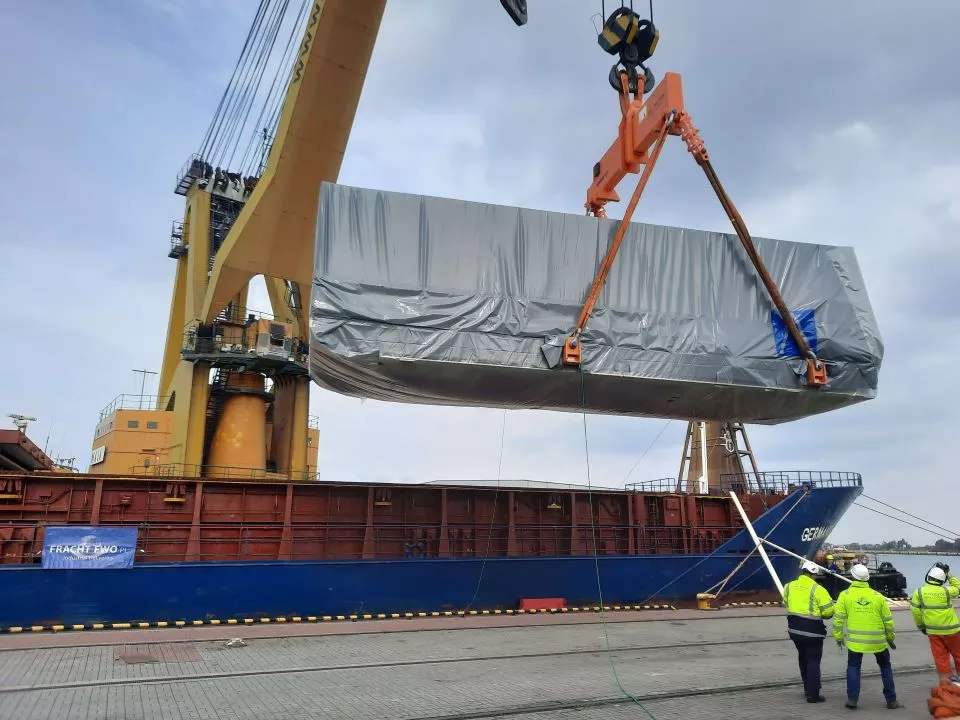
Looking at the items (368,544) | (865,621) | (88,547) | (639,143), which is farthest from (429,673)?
(639,143)

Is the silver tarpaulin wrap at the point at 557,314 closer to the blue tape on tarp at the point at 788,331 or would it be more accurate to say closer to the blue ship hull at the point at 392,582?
the blue tape on tarp at the point at 788,331

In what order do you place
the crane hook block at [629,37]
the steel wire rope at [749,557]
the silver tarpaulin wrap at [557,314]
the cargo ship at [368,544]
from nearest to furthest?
the silver tarpaulin wrap at [557,314], the crane hook block at [629,37], the cargo ship at [368,544], the steel wire rope at [749,557]

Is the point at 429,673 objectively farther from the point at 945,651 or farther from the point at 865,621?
the point at 945,651

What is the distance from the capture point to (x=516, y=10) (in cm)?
1116

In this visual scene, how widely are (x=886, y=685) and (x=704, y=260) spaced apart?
20.4 feet

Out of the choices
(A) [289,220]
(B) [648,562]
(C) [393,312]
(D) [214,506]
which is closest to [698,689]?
(C) [393,312]

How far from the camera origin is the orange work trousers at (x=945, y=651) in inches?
241

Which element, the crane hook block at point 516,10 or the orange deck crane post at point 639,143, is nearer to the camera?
the orange deck crane post at point 639,143

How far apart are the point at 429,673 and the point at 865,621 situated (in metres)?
4.78

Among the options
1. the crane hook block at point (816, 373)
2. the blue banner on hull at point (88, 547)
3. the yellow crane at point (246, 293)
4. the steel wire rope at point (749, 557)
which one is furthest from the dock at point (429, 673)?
the yellow crane at point (246, 293)

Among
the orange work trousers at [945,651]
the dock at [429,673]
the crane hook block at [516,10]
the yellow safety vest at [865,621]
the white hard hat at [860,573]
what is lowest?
the dock at [429,673]

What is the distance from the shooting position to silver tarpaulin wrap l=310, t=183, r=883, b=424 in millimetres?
8938

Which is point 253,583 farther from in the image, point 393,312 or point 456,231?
point 456,231

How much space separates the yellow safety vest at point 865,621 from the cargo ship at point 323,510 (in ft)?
12.5
